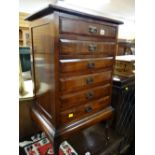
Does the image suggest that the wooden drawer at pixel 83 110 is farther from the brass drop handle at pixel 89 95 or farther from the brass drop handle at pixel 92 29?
the brass drop handle at pixel 92 29

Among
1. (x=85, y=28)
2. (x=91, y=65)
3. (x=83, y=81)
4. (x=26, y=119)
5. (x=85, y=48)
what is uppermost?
(x=85, y=28)

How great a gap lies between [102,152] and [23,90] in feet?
3.03

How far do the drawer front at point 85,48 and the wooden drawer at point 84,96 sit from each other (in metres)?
0.26

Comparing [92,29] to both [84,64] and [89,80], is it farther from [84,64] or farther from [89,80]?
[89,80]

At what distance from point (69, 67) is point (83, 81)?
0.16 meters

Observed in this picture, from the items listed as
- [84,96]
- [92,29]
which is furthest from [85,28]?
[84,96]

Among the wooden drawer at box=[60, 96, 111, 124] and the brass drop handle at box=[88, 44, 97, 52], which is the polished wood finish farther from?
the brass drop handle at box=[88, 44, 97, 52]

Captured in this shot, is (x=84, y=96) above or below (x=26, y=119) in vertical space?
above

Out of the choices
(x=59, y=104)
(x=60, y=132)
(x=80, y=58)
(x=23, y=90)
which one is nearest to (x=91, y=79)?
(x=80, y=58)

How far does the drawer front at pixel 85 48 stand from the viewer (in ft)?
2.63

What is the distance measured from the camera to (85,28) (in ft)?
2.85

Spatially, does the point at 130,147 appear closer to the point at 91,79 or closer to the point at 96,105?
the point at 96,105

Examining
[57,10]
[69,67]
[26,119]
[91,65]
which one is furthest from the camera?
[26,119]
